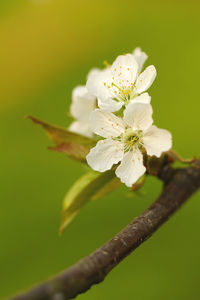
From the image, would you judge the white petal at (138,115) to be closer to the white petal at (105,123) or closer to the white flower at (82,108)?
the white petal at (105,123)

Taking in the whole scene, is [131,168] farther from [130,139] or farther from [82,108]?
[82,108]

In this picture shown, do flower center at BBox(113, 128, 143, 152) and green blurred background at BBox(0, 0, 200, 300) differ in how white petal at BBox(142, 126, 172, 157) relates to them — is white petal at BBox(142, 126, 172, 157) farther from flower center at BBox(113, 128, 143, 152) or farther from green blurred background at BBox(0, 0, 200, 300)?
green blurred background at BBox(0, 0, 200, 300)

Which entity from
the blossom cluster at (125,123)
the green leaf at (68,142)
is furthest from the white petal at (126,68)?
the green leaf at (68,142)

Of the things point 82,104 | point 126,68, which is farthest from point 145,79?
point 82,104

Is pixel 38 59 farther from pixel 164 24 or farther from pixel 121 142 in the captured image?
pixel 121 142

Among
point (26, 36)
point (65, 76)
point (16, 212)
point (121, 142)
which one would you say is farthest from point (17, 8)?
point (121, 142)

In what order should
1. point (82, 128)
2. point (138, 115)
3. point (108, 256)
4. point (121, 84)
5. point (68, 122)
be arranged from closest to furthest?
point (108, 256)
point (138, 115)
point (121, 84)
point (82, 128)
point (68, 122)
